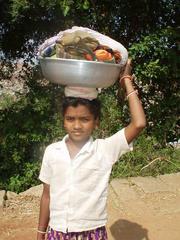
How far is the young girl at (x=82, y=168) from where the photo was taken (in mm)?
2229

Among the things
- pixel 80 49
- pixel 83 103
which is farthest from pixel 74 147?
pixel 80 49

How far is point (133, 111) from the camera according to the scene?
218 cm

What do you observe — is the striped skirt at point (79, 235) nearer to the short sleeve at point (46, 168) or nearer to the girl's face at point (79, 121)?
the short sleeve at point (46, 168)

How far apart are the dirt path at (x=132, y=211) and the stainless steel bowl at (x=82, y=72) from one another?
6.45ft

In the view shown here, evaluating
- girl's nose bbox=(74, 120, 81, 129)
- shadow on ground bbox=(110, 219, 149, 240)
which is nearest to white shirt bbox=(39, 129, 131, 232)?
girl's nose bbox=(74, 120, 81, 129)

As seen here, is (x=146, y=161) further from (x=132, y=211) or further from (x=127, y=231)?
(x=127, y=231)

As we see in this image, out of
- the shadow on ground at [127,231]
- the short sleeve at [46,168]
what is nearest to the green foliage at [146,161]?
the shadow on ground at [127,231]

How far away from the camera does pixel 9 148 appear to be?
590 centimetres

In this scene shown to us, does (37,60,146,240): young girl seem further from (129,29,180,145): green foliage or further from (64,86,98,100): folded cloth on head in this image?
(129,29,180,145): green foliage

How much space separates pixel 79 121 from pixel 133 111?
0.28m

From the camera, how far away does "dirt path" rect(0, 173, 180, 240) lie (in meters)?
3.81

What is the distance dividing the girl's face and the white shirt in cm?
7

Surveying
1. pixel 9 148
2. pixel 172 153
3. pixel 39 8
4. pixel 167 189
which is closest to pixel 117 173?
pixel 167 189

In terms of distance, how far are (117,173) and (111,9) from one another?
2.44 m
